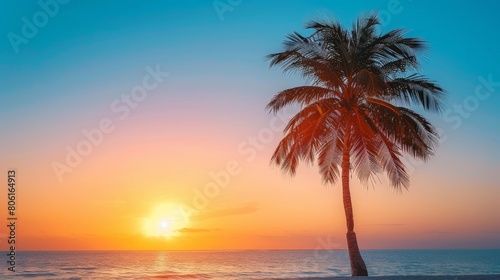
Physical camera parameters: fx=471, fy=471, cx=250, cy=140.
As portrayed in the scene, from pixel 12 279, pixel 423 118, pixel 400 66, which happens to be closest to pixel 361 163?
pixel 423 118

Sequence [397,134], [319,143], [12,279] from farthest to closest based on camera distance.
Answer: [12,279] < [319,143] < [397,134]

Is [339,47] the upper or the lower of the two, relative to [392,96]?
upper

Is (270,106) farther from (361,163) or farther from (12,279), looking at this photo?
(12,279)

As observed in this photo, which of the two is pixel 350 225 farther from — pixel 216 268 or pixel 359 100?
pixel 216 268

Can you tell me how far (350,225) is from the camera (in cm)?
1728

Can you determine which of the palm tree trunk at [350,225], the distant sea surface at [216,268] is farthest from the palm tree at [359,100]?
the distant sea surface at [216,268]

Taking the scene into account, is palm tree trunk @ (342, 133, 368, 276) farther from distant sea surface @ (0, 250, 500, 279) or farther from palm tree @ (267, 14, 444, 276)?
distant sea surface @ (0, 250, 500, 279)

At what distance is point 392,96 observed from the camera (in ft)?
60.9

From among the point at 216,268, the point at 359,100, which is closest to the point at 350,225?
the point at 359,100

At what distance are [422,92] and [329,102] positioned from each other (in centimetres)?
359

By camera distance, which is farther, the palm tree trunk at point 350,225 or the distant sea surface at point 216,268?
the distant sea surface at point 216,268

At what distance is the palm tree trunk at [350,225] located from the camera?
16797 millimetres

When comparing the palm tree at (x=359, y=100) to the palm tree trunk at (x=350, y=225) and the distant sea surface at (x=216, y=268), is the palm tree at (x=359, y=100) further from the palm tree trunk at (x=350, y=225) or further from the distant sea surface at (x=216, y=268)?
the distant sea surface at (x=216, y=268)

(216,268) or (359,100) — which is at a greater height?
(359,100)
